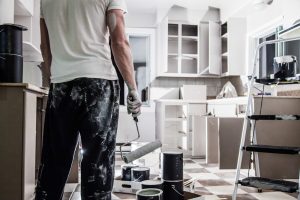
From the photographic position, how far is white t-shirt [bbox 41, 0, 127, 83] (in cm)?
115

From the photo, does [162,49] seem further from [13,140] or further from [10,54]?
[13,140]

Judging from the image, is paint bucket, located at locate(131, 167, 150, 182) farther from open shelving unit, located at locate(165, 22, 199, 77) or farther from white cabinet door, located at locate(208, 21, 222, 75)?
open shelving unit, located at locate(165, 22, 199, 77)

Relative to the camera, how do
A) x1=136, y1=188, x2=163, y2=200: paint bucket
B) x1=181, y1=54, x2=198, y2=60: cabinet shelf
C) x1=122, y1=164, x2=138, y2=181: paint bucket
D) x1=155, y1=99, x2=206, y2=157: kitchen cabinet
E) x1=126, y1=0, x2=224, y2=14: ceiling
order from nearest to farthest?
x1=136, y1=188, x2=163, y2=200: paint bucket → x1=122, y1=164, x2=138, y2=181: paint bucket → x1=155, y1=99, x2=206, y2=157: kitchen cabinet → x1=126, y1=0, x2=224, y2=14: ceiling → x1=181, y1=54, x2=198, y2=60: cabinet shelf

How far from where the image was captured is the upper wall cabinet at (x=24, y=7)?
2.76 meters

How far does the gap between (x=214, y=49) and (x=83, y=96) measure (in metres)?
4.53

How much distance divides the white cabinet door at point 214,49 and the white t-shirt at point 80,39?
433 cm

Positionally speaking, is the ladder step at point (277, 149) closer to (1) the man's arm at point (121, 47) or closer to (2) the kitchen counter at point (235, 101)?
(2) the kitchen counter at point (235, 101)

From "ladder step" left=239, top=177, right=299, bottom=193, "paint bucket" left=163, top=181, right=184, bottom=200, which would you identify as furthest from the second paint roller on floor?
"ladder step" left=239, top=177, right=299, bottom=193

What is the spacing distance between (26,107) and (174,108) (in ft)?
12.8

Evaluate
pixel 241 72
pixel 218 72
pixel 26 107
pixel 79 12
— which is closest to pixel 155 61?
pixel 218 72

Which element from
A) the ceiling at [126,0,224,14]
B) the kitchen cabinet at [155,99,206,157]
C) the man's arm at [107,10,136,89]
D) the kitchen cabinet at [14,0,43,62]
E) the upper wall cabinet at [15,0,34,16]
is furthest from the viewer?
the ceiling at [126,0,224,14]

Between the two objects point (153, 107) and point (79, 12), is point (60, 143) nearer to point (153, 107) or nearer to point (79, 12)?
point (79, 12)

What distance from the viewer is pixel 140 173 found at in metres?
2.34

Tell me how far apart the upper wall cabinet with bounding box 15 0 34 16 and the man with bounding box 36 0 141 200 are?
1765 millimetres
